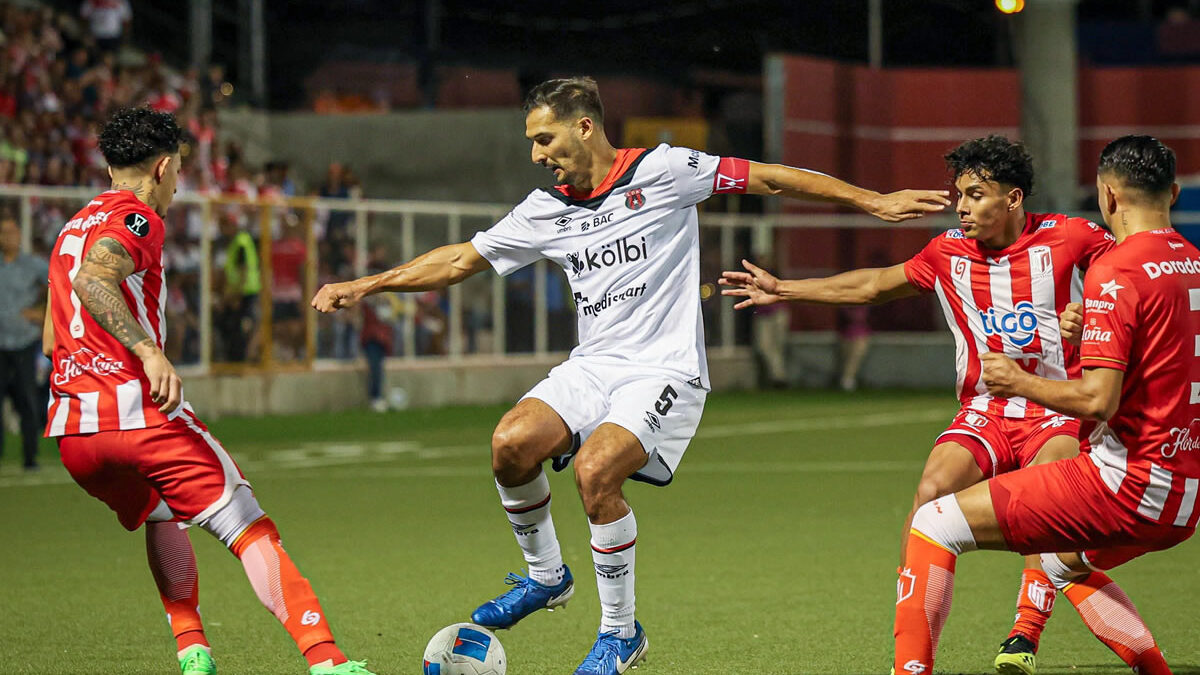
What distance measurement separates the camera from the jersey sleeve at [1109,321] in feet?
17.2

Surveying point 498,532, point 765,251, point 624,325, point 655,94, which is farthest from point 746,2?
point 624,325

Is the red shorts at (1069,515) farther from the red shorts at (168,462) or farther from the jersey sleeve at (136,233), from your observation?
the jersey sleeve at (136,233)

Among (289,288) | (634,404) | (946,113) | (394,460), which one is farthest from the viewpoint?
(946,113)

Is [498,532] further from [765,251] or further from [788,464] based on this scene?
[765,251]

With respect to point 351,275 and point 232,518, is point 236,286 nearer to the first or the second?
point 351,275

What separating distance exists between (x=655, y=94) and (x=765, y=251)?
4.09 m

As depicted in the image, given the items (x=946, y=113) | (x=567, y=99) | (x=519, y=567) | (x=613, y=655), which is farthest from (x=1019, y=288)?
(x=946, y=113)

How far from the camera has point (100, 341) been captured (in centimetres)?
602

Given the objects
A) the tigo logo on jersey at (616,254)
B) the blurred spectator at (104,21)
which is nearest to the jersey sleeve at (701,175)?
the tigo logo on jersey at (616,254)

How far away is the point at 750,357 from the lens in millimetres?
29266

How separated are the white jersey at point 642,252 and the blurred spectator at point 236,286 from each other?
14.1 metres

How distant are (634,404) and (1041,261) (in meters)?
1.75

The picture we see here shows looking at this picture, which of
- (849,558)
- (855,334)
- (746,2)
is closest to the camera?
(849,558)

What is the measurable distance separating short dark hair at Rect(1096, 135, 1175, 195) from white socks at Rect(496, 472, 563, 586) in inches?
106
